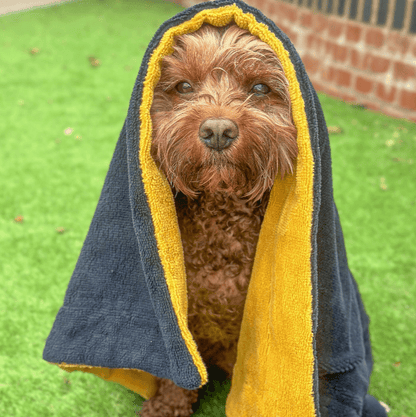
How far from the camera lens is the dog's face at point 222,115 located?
160cm

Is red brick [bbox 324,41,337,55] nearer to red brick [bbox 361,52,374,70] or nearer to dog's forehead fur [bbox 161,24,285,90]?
red brick [bbox 361,52,374,70]

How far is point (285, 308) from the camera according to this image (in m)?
1.68

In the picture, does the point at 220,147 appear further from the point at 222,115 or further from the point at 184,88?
the point at 184,88

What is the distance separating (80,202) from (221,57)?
2409mm

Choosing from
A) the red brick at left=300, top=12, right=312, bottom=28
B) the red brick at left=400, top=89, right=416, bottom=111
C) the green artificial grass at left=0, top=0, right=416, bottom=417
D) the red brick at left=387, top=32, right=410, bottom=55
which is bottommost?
the green artificial grass at left=0, top=0, right=416, bottom=417

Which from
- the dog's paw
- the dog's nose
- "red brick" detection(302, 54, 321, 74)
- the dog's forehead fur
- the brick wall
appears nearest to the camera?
the dog's nose

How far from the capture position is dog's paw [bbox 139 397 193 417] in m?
2.26

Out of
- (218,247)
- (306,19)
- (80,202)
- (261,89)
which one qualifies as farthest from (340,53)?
(218,247)

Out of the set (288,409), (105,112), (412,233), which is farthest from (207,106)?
(105,112)

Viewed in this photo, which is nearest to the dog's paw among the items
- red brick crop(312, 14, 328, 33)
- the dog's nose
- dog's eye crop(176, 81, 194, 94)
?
the dog's nose

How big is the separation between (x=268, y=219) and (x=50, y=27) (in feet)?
22.0

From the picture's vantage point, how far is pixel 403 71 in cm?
486

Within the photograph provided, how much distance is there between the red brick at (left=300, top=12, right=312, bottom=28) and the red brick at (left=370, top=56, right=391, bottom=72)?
0.94m

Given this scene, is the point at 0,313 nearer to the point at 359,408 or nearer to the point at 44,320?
the point at 44,320
